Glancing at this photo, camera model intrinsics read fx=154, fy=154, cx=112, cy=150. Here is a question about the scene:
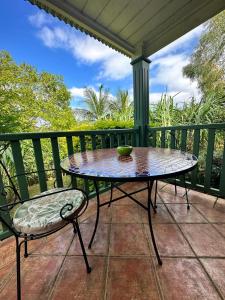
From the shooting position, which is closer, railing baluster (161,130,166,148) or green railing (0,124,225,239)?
green railing (0,124,225,239)

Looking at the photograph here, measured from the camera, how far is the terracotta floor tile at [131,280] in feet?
2.94

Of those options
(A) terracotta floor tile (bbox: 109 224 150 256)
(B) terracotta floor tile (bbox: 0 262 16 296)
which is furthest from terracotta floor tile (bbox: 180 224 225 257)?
(B) terracotta floor tile (bbox: 0 262 16 296)

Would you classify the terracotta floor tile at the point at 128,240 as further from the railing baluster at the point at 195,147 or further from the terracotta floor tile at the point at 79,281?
the railing baluster at the point at 195,147

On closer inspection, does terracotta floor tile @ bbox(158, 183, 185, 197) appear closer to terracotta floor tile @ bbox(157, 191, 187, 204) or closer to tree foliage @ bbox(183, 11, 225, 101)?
terracotta floor tile @ bbox(157, 191, 187, 204)

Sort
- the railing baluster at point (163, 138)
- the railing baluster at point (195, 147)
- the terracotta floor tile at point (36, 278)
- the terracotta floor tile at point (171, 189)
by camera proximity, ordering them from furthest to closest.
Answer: the railing baluster at point (163, 138)
the terracotta floor tile at point (171, 189)
the railing baluster at point (195, 147)
the terracotta floor tile at point (36, 278)

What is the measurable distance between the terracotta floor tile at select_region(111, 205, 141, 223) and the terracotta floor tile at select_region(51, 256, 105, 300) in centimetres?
52

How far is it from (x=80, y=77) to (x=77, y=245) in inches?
487

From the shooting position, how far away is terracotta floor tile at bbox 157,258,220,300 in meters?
0.88

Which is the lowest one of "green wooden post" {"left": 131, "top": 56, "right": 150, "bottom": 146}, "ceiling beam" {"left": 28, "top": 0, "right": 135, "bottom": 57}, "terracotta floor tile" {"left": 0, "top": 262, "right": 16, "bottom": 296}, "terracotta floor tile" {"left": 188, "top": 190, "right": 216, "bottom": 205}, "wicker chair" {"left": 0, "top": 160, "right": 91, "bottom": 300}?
"terracotta floor tile" {"left": 188, "top": 190, "right": 216, "bottom": 205}

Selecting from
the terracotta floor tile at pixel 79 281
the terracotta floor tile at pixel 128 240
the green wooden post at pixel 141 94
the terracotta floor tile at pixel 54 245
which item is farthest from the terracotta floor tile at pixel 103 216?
the green wooden post at pixel 141 94

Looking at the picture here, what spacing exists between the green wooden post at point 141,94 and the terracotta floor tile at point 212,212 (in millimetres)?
1352

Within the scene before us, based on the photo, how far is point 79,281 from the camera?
3.27 feet

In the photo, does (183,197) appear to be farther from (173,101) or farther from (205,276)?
(173,101)

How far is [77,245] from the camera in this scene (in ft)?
4.32
